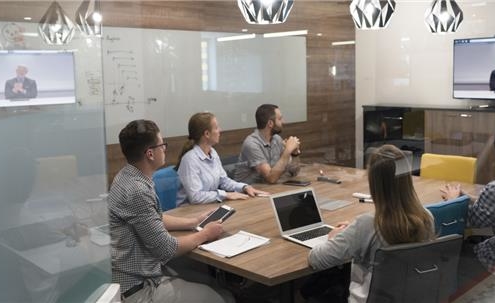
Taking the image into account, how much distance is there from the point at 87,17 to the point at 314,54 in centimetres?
495

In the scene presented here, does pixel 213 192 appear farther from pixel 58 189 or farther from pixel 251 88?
pixel 251 88

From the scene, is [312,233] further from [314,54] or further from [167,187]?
[314,54]

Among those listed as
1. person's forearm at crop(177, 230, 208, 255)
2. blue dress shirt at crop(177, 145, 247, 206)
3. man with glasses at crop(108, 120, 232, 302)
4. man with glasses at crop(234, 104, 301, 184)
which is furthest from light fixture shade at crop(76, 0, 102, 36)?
man with glasses at crop(234, 104, 301, 184)

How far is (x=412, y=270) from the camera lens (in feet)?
6.11

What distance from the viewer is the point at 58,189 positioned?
146 centimetres

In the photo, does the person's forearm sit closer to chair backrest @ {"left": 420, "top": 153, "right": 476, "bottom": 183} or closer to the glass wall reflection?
the glass wall reflection

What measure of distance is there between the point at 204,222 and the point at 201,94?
275cm

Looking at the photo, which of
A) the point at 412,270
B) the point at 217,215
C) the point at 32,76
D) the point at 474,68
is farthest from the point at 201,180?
the point at 474,68

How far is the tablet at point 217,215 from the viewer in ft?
8.52

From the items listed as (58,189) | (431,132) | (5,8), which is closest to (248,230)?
(58,189)

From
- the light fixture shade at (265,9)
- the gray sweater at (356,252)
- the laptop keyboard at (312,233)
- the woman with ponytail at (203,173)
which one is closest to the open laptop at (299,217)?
the laptop keyboard at (312,233)

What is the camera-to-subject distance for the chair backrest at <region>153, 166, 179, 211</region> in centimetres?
325

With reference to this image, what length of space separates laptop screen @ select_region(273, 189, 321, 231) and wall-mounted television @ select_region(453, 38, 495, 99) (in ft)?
12.0

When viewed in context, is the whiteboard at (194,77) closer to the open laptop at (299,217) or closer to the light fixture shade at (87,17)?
the open laptop at (299,217)
